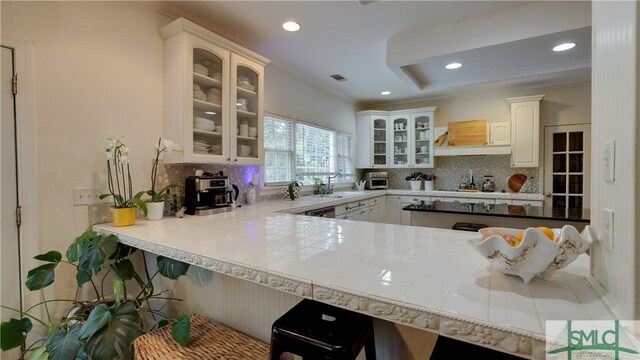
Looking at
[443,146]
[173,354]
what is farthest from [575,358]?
[443,146]

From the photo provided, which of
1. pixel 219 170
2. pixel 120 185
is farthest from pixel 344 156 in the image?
pixel 120 185

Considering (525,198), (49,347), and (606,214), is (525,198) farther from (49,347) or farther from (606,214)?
(49,347)

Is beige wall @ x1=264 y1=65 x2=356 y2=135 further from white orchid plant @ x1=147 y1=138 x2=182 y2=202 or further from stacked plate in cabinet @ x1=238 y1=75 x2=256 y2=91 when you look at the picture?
white orchid plant @ x1=147 y1=138 x2=182 y2=202

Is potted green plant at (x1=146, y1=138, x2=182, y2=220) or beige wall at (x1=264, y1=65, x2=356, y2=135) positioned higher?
beige wall at (x1=264, y1=65, x2=356, y2=135)

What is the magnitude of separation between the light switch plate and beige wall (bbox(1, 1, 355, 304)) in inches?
102

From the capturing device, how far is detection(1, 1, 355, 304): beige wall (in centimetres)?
171

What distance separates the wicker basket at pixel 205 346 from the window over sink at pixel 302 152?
207 centimetres

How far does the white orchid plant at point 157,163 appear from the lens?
2070 millimetres

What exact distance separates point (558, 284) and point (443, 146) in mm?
4376

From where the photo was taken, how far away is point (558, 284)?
0.87 meters

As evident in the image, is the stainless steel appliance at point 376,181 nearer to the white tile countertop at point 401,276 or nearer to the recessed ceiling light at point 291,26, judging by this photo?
the recessed ceiling light at point 291,26

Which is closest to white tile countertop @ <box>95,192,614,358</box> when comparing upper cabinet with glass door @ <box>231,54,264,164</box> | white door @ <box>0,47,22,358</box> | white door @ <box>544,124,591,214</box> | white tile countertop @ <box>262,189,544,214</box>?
white door @ <box>0,47,22,358</box>

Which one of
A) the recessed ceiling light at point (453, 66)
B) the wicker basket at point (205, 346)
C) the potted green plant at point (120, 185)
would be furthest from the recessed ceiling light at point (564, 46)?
the potted green plant at point (120, 185)

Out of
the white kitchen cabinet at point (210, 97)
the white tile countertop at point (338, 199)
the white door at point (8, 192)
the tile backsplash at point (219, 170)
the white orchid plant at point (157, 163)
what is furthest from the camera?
the white tile countertop at point (338, 199)
